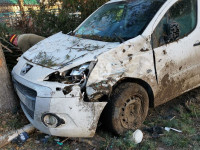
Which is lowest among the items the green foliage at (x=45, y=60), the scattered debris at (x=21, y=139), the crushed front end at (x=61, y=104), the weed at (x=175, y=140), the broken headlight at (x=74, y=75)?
the weed at (x=175, y=140)

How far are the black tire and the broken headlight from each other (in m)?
0.44

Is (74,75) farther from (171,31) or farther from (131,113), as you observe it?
(171,31)

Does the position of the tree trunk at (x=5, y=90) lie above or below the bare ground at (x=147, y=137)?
above

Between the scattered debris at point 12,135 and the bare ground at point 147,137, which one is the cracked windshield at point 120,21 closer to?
the bare ground at point 147,137

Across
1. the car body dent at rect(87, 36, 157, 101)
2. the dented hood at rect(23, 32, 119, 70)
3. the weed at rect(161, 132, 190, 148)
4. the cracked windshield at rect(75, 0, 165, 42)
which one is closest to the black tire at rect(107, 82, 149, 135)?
the car body dent at rect(87, 36, 157, 101)

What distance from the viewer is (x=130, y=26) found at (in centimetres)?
330

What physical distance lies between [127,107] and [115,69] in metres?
0.57

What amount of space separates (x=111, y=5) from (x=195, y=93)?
7.60ft

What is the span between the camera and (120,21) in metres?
3.52

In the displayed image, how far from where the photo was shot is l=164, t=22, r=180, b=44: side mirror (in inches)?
122

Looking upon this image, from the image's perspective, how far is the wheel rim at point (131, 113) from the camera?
2898 mm

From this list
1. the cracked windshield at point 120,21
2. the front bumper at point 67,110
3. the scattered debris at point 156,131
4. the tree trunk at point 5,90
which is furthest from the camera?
the tree trunk at point 5,90

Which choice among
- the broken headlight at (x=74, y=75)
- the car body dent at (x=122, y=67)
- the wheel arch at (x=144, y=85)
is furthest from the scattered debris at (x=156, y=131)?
the broken headlight at (x=74, y=75)

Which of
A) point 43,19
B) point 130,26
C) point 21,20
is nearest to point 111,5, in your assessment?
point 130,26
